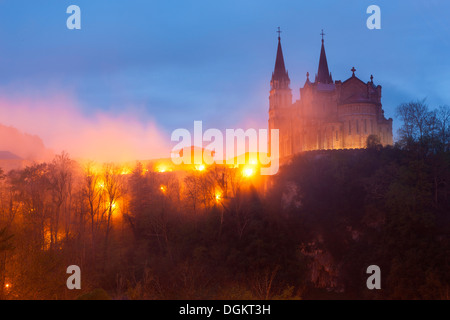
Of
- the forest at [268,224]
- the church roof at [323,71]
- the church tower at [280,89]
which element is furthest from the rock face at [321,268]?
the church roof at [323,71]

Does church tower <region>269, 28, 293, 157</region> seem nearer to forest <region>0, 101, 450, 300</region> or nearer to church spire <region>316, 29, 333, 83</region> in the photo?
church spire <region>316, 29, 333, 83</region>

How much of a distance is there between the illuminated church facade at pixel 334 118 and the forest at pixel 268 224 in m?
4.25

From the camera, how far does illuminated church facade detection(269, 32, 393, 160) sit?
2341 inches

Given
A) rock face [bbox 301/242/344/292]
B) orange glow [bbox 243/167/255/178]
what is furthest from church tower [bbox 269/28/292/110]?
rock face [bbox 301/242/344/292]

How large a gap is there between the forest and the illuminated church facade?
14.0ft

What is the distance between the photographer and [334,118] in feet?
202

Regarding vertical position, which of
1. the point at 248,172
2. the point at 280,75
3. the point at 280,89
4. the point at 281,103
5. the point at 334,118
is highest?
the point at 280,75

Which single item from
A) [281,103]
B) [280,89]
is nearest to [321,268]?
[281,103]

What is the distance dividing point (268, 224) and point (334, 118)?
69.1ft

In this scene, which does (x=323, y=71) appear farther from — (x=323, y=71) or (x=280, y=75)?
(x=280, y=75)

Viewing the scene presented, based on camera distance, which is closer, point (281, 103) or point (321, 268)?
point (321, 268)
